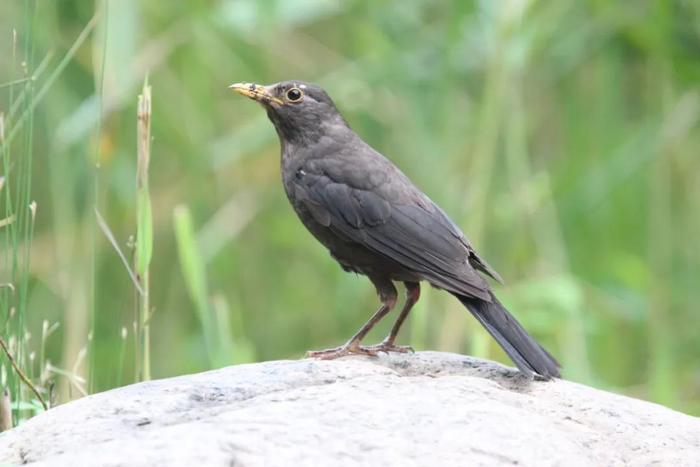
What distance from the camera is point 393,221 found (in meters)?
5.00

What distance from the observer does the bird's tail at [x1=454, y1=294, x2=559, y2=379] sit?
14.4ft

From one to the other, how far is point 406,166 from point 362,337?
2207 millimetres

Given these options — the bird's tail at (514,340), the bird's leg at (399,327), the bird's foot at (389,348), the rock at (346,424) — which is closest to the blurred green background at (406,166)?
the bird's leg at (399,327)

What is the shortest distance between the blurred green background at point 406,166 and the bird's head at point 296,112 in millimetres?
974

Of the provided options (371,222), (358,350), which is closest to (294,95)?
(371,222)

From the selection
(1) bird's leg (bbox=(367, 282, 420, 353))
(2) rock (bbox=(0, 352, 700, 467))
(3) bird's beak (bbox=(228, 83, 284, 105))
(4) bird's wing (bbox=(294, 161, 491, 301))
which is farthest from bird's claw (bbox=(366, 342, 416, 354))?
(3) bird's beak (bbox=(228, 83, 284, 105))

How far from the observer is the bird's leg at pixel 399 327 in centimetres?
484

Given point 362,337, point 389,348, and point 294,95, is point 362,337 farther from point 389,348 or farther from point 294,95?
point 294,95

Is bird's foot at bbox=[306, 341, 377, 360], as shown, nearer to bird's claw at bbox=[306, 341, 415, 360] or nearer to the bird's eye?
bird's claw at bbox=[306, 341, 415, 360]

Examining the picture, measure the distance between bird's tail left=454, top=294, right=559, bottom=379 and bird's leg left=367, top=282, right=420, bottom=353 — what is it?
28cm

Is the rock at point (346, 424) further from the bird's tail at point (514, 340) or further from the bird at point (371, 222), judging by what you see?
the bird at point (371, 222)

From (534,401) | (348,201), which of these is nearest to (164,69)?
(348,201)

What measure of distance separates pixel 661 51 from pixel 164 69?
2600 millimetres

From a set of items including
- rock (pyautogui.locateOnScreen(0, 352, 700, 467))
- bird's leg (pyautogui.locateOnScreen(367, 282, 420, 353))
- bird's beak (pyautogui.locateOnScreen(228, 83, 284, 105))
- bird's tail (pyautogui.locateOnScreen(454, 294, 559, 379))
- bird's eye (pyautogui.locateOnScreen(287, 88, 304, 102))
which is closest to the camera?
rock (pyautogui.locateOnScreen(0, 352, 700, 467))
